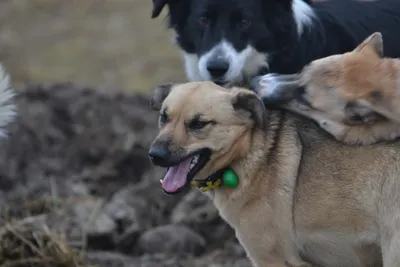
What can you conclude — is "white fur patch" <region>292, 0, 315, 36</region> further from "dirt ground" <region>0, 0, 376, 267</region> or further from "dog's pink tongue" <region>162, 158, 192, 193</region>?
"dog's pink tongue" <region>162, 158, 192, 193</region>

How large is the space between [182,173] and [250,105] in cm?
58

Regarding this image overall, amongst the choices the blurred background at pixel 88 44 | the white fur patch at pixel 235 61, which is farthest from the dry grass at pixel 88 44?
the white fur patch at pixel 235 61

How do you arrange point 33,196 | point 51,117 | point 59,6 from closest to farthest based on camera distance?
point 33,196, point 51,117, point 59,6

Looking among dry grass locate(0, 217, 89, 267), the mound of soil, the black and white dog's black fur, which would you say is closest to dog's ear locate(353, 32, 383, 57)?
the black and white dog's black fur

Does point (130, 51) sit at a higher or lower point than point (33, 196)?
lower

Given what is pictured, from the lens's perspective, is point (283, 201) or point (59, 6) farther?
point (59, 6)

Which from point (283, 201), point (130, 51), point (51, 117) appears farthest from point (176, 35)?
point (130, 51)

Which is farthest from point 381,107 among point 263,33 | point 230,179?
point 263,33

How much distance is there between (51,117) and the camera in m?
10.1

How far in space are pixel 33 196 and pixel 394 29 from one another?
3.46 m

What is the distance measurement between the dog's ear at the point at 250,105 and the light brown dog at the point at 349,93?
22 centimetres

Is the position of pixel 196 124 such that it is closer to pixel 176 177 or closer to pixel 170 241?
pixel 176 177

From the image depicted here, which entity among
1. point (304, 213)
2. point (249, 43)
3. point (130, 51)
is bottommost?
point (130, 51)

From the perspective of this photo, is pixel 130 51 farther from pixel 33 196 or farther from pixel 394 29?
pixel 394 29
